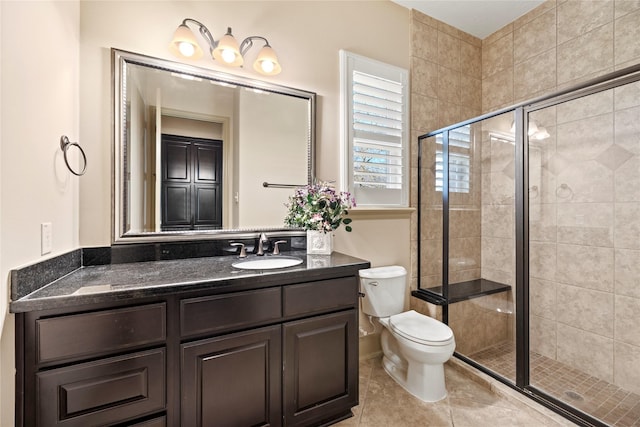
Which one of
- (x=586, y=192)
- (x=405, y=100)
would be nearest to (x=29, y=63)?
(x=405, y=100)

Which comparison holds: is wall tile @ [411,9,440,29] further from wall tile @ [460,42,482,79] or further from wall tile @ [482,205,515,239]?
wall tile @ [482,205,515,239]

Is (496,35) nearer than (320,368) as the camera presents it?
No

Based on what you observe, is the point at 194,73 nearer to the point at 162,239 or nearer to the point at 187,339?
the point at 162,239

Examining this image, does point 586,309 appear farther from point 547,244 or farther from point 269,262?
point 269,262

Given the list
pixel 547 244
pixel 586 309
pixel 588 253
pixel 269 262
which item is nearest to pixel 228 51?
pixel 269 262

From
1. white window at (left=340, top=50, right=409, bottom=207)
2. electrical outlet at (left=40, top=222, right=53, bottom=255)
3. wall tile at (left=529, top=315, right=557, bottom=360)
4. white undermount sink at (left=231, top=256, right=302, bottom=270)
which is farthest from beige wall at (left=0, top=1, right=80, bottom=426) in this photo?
wall tile at (left=529, top=315, right=557, bottom=360)

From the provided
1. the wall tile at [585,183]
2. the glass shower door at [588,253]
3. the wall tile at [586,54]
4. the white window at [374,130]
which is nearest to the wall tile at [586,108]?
the glass shower door at [588,253]

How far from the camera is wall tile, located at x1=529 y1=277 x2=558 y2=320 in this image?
215cm

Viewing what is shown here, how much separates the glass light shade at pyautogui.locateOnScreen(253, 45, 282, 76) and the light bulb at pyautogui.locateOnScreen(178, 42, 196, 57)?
1.21 feet

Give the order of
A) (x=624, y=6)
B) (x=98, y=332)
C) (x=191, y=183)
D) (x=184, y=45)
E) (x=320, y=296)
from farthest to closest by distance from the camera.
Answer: (x=624, y=6) → (x=191, y=183) → (x=184, y=45) → (x=320, y=296) → (x=98, y=332)

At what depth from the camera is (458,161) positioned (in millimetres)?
2430

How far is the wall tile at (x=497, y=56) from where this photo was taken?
258 centimetres

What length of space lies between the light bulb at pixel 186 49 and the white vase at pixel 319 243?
1.25 meters

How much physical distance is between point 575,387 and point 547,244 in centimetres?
98
